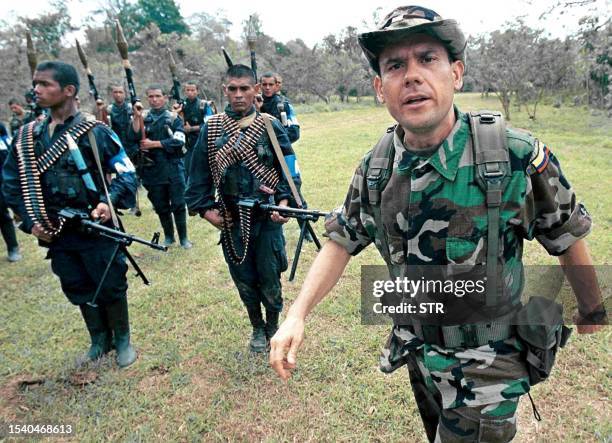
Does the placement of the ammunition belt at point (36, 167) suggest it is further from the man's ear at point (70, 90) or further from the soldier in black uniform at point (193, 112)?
the soldier in black uniform at point (193, 112)

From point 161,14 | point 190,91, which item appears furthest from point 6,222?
point 161,14

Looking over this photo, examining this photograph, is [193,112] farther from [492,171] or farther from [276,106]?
[492,171]

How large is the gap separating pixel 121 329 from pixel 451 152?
3016mm

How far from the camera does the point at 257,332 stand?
3.41m

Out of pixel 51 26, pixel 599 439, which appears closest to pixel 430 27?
pixel 599 439

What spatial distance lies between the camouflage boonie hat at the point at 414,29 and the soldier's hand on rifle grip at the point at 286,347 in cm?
96

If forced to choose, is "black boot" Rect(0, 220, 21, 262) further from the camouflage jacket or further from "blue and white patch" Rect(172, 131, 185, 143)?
the camouflage jacket

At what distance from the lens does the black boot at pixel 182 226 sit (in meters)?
5.73

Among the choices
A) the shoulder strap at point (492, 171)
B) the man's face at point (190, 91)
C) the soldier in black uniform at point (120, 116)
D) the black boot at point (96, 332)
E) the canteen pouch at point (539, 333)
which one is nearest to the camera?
the shoulder strap at point (492, 171)

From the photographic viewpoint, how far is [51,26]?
2608cm

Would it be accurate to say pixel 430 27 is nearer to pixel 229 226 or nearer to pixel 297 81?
pixel 229 226

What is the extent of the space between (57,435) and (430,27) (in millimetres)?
3148

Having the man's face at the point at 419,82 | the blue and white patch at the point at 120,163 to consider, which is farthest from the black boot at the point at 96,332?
the man's face at the point at 419,82

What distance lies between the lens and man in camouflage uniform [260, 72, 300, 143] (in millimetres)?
5340
